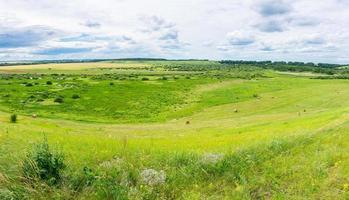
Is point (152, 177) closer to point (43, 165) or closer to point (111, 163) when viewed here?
point (111, 163)

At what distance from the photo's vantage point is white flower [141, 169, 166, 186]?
961 cm

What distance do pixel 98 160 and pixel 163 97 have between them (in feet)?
228

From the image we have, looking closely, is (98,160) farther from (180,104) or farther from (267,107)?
(180,104)

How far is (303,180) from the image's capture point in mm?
9453

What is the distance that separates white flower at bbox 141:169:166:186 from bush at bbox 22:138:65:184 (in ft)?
6.31

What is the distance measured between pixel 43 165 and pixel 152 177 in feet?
8.23

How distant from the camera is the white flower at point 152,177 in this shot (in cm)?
961

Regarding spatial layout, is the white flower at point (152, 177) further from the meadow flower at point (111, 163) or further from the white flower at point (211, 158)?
the white flower at point (211, 158)

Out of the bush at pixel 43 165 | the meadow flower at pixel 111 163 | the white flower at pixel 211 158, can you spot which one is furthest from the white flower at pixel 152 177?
the bush at pixel 43 165

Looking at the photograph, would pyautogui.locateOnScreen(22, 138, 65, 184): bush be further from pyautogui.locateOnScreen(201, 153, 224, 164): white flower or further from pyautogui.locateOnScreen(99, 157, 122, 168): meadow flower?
pyautogui.locateOnScreen(201, 153, 224, 164): white flower

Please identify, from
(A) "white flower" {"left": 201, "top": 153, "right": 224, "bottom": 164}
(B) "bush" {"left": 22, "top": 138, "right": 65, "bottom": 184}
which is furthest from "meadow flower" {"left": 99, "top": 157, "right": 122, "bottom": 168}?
(A) "white flower" {"left": 201, "top": 153, "right": 224, "bottom": 164}

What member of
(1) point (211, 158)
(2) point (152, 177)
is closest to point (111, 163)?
(2) point (152, 177)

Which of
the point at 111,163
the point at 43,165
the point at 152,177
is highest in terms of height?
the point at 43,165

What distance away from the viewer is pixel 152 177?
9.80m
